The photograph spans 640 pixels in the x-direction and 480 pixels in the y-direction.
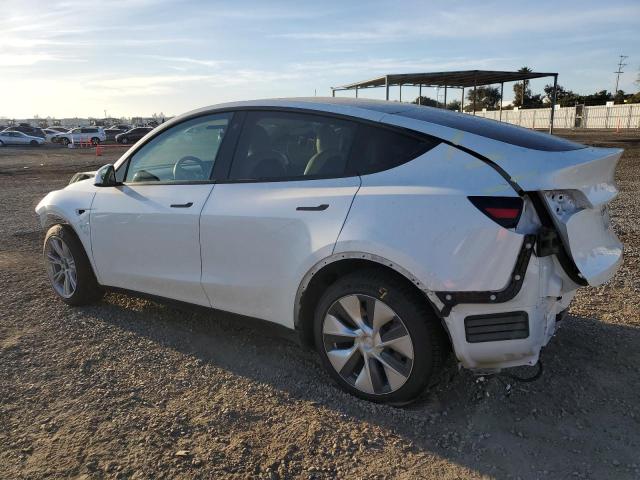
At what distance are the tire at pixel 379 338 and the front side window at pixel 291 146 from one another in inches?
27.8

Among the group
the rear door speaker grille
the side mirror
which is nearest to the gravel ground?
the rear door speaker grille

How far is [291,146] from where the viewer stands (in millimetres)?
3357

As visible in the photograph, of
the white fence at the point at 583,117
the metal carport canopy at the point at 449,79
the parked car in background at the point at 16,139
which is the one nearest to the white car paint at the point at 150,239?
the metal carport canopy at the point at 449,79

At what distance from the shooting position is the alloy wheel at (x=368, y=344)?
9.33 feet

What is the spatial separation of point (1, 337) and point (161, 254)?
149cm

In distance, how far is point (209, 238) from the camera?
11.4ft

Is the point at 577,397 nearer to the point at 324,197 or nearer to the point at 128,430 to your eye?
the point at 324,197

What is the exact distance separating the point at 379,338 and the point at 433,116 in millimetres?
1334

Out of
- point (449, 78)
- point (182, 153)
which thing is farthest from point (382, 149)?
point (449, 78)

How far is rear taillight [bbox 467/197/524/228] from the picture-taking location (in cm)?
252

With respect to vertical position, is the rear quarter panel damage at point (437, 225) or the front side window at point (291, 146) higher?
the front side window at point (291, 146)

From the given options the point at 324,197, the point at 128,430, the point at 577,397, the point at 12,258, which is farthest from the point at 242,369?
the point at 12,258

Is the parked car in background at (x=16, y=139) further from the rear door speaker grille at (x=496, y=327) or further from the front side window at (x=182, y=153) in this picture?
the rear door speaker grille at (x=496, y=327)

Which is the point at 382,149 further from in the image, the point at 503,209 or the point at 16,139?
the point at 16,139
